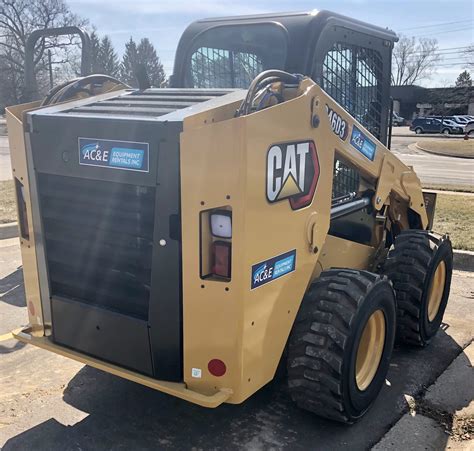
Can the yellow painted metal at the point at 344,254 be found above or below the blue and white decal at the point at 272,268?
below

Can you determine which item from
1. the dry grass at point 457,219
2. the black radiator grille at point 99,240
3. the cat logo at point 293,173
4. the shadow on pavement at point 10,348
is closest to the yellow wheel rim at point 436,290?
the cat logo at point 293,173

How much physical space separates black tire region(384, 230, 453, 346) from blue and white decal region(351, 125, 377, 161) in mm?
883

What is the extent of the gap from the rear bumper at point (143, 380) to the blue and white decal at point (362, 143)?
1845mm

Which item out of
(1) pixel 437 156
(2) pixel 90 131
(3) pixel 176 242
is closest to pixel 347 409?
(3) pixel 176 242

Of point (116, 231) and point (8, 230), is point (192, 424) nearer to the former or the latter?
point (116, 231)

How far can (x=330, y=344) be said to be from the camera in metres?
3.03

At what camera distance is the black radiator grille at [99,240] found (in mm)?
2938

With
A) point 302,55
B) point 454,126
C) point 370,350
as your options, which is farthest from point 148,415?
point 454,126

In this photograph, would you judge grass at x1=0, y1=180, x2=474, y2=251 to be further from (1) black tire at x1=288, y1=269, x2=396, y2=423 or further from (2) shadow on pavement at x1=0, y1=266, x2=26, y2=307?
(1) black tire at x1=288, y1=269, x2=396, y2=423

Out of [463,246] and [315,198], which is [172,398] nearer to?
[315,198]

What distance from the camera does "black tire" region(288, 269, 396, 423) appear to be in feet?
9.96

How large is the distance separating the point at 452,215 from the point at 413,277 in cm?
554

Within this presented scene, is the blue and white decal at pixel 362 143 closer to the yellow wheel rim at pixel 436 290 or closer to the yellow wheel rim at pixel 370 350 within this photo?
the yellow wheel rim at pixel 370 350

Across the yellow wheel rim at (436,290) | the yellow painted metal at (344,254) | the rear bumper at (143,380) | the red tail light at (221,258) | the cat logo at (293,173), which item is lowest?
the yellow wheel rim at (436,290)
